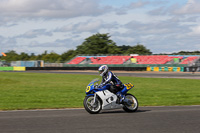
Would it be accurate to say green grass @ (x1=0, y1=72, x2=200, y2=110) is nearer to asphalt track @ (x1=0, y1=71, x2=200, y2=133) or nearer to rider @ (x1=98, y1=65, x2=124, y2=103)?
rider @ (x1=98, y1=65, x2=124, y2=103)

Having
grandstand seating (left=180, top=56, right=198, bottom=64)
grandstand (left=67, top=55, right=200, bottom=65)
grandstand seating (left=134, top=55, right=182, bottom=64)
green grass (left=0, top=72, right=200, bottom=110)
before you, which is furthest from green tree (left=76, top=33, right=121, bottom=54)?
green grass (left=0, top=72, right=200, bottom=110)

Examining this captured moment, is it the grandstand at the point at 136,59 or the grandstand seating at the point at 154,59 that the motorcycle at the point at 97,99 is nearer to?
the grandstand at the point at 136,59

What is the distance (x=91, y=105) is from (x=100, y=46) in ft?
323

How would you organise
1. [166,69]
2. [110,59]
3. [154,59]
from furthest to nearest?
[110,59] → [154,59] → [166,69]

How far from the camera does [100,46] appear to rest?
108m

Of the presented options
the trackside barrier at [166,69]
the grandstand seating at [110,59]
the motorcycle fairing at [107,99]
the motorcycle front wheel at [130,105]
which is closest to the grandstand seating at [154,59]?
the grandstand seating at [110,59]

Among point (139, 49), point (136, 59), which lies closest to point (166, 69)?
point (136, 59)

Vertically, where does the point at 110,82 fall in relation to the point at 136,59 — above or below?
below

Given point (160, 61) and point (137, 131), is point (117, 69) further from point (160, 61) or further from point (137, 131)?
point (137, 131)

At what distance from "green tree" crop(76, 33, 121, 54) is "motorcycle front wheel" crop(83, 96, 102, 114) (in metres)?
95.7

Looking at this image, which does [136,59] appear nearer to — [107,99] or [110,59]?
[110,59]

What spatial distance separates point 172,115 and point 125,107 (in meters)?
1.67

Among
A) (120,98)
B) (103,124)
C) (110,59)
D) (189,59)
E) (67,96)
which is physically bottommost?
(67,96)

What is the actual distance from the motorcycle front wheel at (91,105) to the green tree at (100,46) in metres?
95.7
